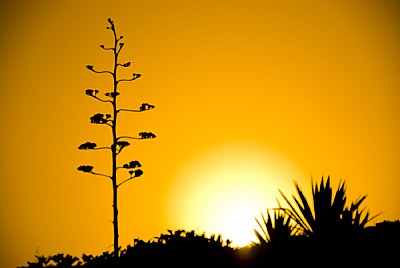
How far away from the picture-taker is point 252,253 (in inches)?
471

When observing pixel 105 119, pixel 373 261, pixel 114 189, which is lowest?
pixel 373 261

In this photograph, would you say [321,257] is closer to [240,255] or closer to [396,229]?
[240,255]

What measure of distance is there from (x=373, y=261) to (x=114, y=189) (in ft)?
31.1

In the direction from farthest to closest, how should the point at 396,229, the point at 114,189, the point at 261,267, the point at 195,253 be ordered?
1. the point at 114,189
2. the point at 396,229
3. the point at 195,253
4. the point at 261,267

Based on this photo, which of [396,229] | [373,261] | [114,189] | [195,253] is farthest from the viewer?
[114,189]

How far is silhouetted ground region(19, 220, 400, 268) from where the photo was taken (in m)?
10.4

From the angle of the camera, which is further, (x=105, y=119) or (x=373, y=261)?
(x=105, y=119)

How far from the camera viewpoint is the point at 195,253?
11930 mm

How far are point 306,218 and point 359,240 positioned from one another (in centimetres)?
108

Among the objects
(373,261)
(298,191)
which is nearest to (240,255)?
(298,191)

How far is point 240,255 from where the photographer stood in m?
12.0

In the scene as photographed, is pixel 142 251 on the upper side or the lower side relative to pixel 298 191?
lower

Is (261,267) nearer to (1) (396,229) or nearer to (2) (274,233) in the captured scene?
(2) (274,233)

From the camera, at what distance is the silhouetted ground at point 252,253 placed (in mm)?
10414
